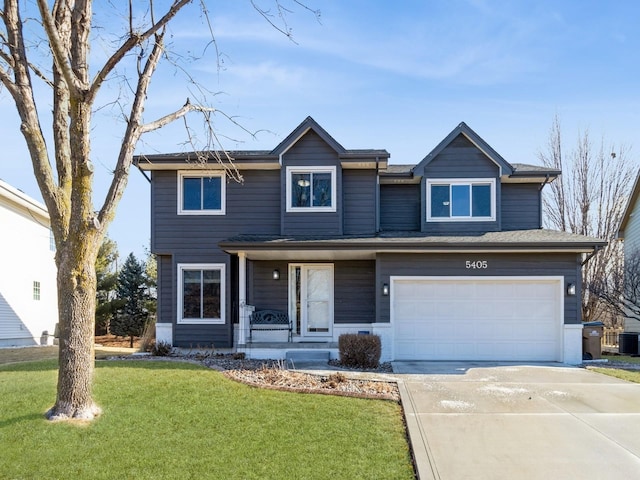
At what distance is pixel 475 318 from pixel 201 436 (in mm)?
8641

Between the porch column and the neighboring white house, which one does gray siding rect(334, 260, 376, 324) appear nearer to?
the porch column

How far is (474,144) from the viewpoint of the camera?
15016 mm

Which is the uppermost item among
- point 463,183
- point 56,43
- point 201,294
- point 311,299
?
point 56,43

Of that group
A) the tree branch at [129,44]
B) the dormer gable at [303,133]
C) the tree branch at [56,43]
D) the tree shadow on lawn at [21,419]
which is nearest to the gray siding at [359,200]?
the dormer gable at [303,133]

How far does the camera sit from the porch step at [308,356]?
12.5m

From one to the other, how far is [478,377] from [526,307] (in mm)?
3608

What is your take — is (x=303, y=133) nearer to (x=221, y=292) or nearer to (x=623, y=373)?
(x=221, y=292)

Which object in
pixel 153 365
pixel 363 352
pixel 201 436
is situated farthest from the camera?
pixel 363 352

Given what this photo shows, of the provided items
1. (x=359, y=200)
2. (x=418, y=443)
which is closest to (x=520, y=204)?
(x=359, y=200)

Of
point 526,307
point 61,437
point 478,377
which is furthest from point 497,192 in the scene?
point 61,437

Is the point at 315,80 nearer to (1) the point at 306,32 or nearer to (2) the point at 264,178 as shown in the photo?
(1) the point at 306,32

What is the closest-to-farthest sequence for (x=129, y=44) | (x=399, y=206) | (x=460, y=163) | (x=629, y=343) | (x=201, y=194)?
(x=129, y=44) < (x=201, y=194) < (x=460, y=163) < (x=399, y=206) < (x=629, y=343)

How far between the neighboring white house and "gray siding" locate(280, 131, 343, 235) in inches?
390

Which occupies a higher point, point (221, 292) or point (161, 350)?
point (221, 292)
